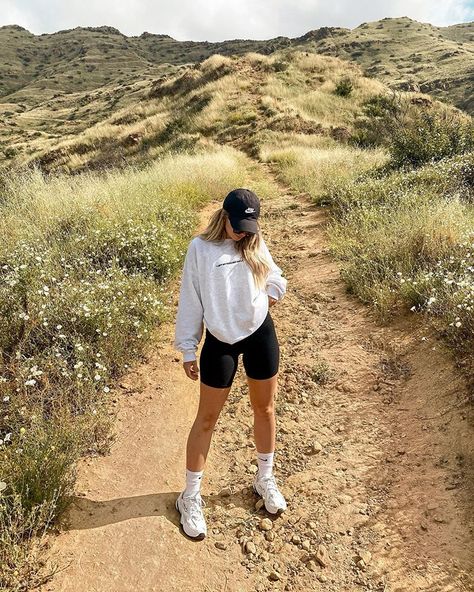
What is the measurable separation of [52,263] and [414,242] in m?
4.59

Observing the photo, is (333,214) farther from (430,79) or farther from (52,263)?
(430,79)

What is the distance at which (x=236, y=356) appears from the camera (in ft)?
8.86

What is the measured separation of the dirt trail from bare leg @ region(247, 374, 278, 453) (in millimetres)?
487

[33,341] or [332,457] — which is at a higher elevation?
[33,341]

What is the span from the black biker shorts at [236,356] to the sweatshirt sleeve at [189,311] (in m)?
0.08

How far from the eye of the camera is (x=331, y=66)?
28.0 meters

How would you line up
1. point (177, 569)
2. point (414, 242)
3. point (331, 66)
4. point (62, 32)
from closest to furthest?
point (177, 569), point (414, 242), point (331, 66), point (62, 32)

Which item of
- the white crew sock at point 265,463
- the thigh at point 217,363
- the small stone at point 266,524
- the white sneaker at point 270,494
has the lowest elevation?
the small stone at point 266,524

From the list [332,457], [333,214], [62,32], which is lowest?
[332,457]

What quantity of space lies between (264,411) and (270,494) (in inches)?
24.5

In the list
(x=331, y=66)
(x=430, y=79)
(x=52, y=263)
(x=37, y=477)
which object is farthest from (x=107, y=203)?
(x=430, y=79)

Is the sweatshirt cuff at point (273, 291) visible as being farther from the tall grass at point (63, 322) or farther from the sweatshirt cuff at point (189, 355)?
the tall grass at point (63, 322)

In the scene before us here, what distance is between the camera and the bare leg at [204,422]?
2715 millimetres

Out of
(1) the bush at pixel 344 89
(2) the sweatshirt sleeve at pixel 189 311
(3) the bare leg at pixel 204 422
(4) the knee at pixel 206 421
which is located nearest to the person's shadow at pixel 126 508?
(3) the bare leg at pixel 204 422
